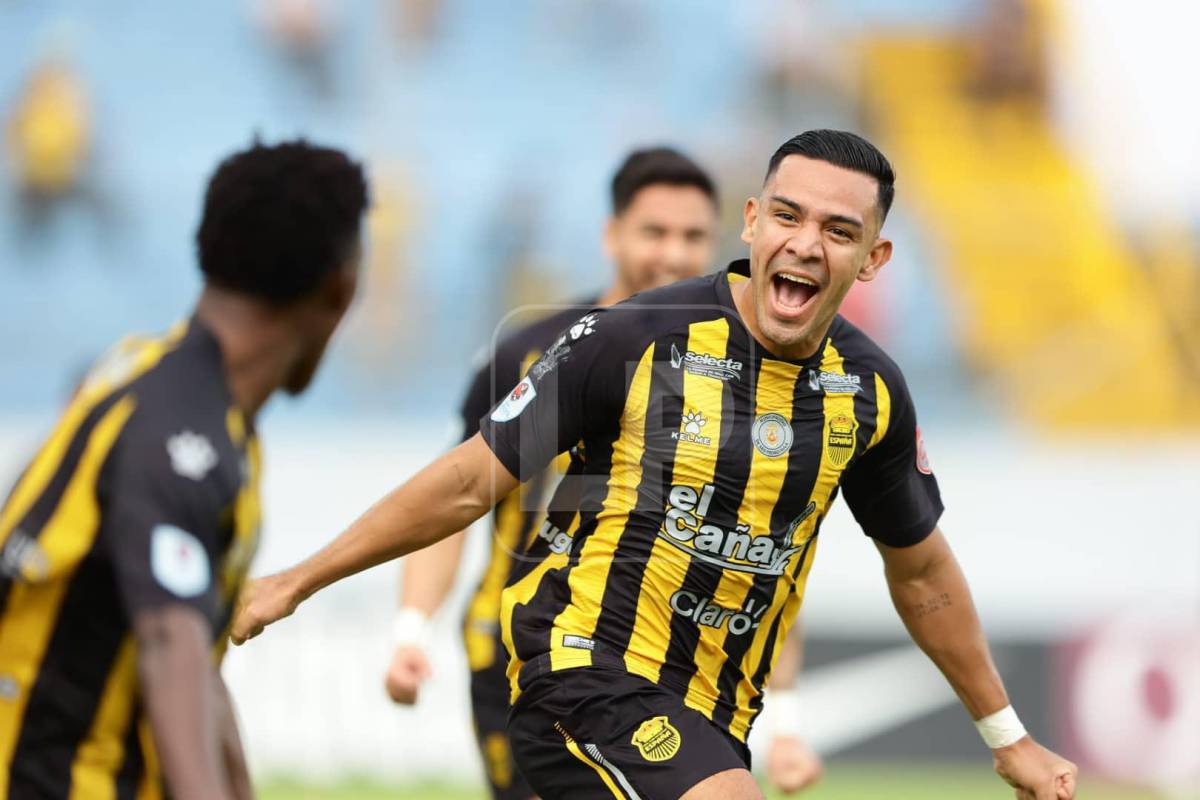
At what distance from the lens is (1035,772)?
481 centimetres

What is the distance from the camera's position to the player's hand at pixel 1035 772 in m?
4.77

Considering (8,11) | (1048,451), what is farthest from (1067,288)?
(8,11)

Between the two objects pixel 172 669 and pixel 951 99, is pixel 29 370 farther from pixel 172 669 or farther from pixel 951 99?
pixel 172 669

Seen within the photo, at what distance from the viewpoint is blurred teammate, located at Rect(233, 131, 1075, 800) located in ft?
14.3

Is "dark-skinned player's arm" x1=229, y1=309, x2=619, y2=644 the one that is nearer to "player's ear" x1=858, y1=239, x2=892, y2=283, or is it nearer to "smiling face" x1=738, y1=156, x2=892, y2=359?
"smiling face" x1=738, y1=156, x2=892, y2=359

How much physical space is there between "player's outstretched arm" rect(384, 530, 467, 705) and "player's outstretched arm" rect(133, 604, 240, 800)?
9.19 ft

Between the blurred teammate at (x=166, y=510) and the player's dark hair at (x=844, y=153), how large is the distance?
1.53 metres

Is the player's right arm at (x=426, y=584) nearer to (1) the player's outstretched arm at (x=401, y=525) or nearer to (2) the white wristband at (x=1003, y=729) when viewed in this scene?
(1) the player's outstretched arm at (x=401, y=525)

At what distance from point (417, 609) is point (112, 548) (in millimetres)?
3182

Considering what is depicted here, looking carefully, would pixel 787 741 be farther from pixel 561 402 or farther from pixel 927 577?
pixel 561 402

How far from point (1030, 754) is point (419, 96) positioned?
38.5 ft

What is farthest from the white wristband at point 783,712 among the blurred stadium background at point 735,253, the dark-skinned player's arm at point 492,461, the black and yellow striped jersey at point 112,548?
the blurred stadium background at point 735,253

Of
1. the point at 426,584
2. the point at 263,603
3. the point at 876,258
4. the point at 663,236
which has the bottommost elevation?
the point at 426,584

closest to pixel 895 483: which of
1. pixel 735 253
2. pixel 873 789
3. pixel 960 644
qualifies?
pixel 960 644
